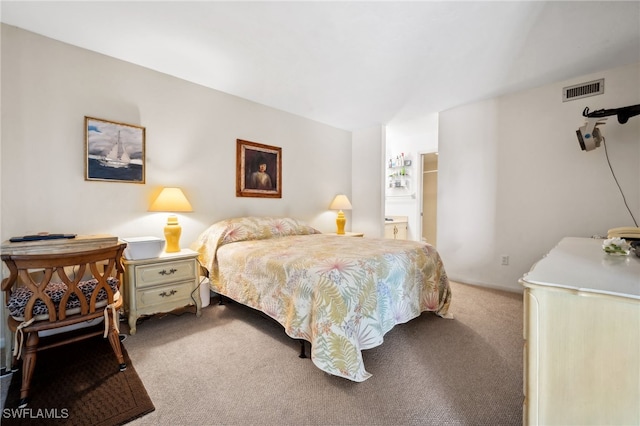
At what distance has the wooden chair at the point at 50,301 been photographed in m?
1.42

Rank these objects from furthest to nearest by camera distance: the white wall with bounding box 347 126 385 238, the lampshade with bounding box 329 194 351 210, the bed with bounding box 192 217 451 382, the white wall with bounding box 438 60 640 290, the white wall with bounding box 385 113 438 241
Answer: the white wall with bounding box 385 113 438 241, the white wall with bounding box 347 126 385 238, the lampshade with bounding box 329 194 351 210, the white wall with bounding box 438 60 640 290, the bed with bounding box 192 217 451 382

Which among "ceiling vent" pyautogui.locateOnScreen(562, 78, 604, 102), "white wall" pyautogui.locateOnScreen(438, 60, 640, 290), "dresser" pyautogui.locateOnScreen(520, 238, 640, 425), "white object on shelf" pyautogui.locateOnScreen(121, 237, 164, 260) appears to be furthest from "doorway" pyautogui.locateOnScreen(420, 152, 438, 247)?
"dresser" pyautogui.locateOnScreen(520, 238, 640, 425)

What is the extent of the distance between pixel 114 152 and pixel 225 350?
203 cm

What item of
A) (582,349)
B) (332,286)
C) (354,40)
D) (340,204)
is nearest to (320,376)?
(332,286)

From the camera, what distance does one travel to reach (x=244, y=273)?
2246 mm

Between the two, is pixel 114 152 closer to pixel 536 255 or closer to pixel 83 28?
pixel 83 28

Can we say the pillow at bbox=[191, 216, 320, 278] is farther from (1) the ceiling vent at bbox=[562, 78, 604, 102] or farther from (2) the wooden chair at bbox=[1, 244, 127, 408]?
Answer: (1) the ceiling vent at bbox=[562, 78, 604, 102]

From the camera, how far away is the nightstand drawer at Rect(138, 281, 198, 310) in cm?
221

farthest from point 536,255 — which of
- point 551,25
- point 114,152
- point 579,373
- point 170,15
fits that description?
point 114,152

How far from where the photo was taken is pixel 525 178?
319cm

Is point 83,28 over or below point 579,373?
over

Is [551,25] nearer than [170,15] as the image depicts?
No

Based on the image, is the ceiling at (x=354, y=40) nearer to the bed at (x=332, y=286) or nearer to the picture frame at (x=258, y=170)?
the picture frame at (x=258, y=170)

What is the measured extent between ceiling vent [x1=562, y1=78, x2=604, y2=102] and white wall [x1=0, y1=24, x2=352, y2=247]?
3.32m
